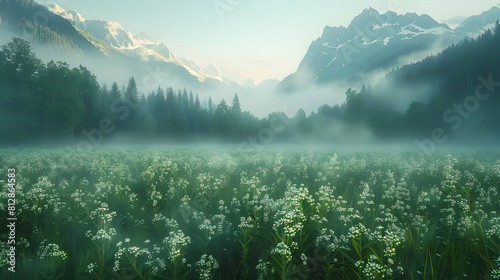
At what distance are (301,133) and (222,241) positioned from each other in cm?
8228

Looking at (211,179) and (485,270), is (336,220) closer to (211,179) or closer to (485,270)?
(485,270)

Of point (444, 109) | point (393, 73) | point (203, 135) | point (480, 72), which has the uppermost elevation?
point (393, 73)

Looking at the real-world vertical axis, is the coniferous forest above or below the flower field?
above

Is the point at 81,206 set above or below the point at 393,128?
below

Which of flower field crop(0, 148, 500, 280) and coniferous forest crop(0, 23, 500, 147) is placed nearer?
flower field crop(0, 148, 500, 280)

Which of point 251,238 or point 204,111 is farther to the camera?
point 204,111

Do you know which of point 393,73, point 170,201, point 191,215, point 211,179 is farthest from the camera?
point 393,73

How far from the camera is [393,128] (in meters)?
63.9

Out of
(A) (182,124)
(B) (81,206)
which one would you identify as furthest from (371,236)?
(A) (182,124)

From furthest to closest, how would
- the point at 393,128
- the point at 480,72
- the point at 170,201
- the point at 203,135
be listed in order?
the point at 203,135 < the point at 480,72 < the point at 393,128 < the point at 170,201

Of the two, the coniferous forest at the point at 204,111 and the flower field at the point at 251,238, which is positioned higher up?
the coniferous forest at the point at 204,111

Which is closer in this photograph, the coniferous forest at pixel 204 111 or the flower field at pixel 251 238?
the flower field at pixel 251 238

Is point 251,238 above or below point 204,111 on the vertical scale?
below

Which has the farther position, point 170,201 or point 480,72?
point 480,72
